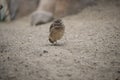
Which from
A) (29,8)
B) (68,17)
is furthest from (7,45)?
(29,8)

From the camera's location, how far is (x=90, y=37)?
707 cm

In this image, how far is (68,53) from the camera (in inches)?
224

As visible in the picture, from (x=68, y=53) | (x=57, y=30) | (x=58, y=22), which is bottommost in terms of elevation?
(x=68, y=53)

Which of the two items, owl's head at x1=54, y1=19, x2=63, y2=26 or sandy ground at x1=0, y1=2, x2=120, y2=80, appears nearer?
sandy ground at x1=0, y1=2, x2=120, y2=80

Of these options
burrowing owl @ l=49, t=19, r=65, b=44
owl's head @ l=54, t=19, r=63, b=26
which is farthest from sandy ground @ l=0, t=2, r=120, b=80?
owl's head @ l=54, t=19, r=63, b=26

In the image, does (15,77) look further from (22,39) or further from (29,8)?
(29,8)

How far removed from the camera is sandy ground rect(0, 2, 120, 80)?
4523mm

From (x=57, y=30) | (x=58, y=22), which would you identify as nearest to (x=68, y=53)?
(x=57, y=30)

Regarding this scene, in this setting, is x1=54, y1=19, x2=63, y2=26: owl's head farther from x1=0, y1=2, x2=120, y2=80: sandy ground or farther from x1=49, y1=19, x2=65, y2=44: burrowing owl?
x1=0, y1=2, x2=120, y2=80: sandy ground

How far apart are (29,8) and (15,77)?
310 inches

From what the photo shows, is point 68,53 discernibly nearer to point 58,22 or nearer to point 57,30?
point 57,30

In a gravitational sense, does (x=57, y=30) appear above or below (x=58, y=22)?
below

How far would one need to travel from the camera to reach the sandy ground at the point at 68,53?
4.52 meters

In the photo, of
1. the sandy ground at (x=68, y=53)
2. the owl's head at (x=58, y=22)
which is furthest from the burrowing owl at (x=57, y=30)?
the sandy ground at (x=68, y=53)
